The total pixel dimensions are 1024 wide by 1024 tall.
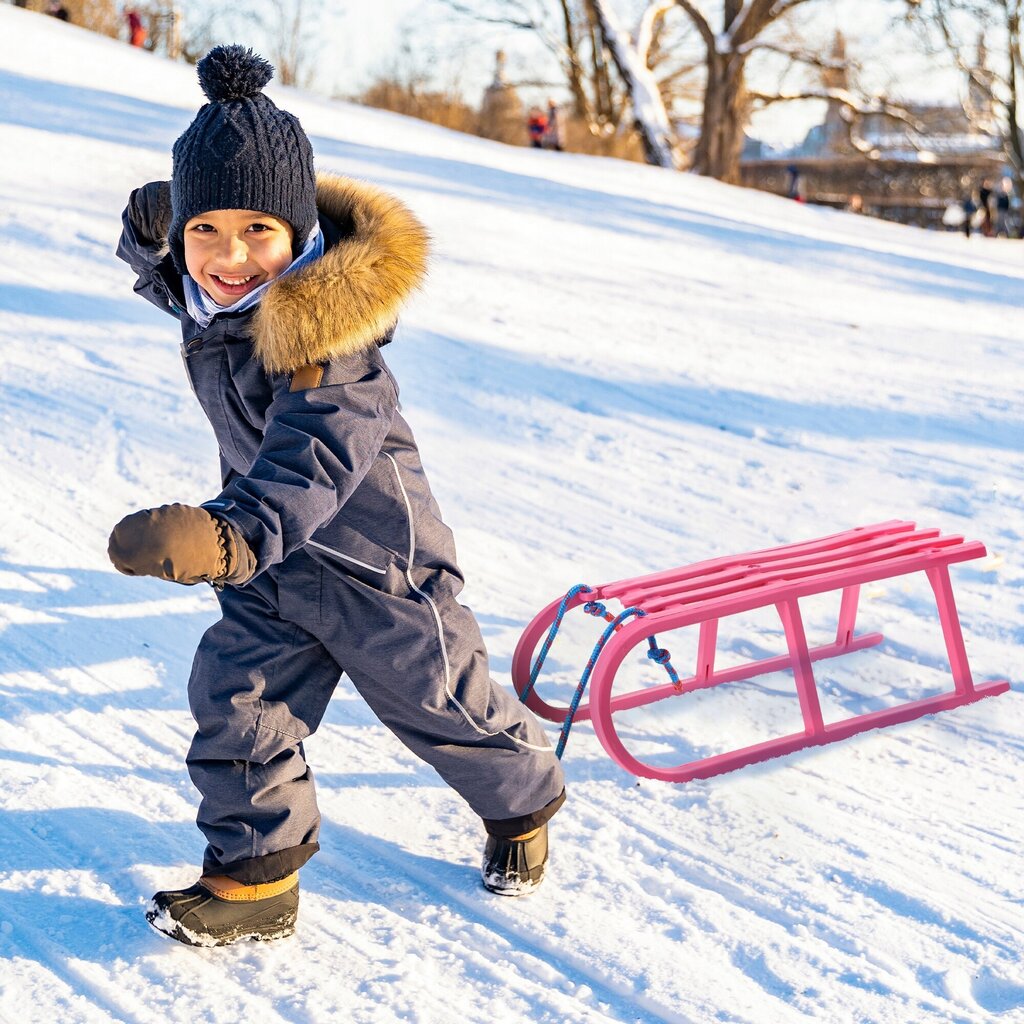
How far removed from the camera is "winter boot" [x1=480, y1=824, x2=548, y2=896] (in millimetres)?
2324

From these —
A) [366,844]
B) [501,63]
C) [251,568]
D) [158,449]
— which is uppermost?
[501,63]

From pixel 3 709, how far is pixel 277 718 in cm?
110

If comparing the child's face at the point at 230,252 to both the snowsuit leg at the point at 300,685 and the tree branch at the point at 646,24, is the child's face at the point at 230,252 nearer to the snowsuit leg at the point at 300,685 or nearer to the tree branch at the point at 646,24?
the snowsuit leg at the point at 300,685

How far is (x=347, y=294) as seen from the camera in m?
1.96

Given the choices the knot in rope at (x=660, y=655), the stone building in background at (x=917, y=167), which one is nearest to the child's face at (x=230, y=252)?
the knot in rope at (x=660, y=655)

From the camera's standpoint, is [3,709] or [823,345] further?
[823,345]

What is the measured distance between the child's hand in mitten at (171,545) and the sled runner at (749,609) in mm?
1206

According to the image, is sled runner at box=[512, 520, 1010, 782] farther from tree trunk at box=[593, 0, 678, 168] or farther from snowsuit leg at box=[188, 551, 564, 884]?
tree trunk at box=[593, 0, 678, 168]

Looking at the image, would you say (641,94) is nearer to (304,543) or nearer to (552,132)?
(552,132)

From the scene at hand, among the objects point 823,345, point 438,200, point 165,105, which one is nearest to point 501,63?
point 165,105

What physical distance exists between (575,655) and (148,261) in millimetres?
1666

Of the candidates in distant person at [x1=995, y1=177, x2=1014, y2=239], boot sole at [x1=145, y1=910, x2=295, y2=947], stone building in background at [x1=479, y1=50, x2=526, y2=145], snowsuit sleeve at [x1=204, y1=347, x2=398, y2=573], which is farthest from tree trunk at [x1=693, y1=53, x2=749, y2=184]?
boot sole at [x1=145, y1=910, x2=295, y2=947]

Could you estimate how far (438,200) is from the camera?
29.6 feet

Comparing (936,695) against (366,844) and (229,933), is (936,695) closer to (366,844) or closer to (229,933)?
(366,844)
